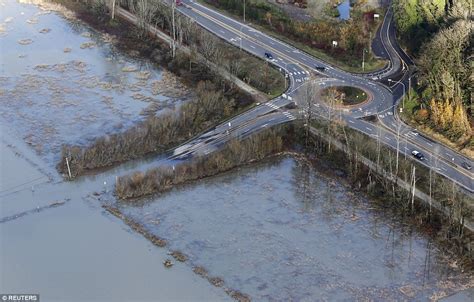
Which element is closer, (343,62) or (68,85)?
(68,85)

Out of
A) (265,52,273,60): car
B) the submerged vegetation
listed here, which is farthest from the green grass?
(265,52,273,60): car

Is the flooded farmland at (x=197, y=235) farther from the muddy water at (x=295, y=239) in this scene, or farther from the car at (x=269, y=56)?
the car at (x=269, y=56)

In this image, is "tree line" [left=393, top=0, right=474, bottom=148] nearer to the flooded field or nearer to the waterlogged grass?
the waterlogged grass

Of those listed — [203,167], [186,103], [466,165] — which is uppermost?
[466,165]

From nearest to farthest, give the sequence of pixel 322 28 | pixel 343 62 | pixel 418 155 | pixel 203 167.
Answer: pixel 418 155 < pixel 203 167 < pixel 343 62 < pixel 322 28

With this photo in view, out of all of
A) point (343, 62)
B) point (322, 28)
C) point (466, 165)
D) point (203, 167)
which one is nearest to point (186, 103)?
point (203, 167)

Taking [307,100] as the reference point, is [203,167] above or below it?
below

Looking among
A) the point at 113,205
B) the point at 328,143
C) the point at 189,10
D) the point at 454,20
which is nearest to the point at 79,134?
the point at 113,205

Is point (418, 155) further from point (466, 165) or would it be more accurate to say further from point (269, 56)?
point (269, 56)
